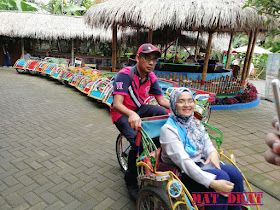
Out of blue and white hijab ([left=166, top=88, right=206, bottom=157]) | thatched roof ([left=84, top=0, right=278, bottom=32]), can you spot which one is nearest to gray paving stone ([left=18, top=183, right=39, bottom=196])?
blue and white hijab ([left=166, top=88, right=206, bottom=157])

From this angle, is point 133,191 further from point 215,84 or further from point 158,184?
point 215,84

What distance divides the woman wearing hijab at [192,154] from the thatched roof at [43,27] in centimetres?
1356

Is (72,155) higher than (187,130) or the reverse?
the reverse

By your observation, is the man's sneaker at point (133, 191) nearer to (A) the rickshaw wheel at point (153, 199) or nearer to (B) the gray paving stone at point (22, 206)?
(A) the rickshaw wheel at point (153, 199)

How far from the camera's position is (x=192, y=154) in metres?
2.02

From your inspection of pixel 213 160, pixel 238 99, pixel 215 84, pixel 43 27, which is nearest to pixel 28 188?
pixel 213 160

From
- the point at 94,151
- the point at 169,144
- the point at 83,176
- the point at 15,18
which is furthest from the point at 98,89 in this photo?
the point at 15,18

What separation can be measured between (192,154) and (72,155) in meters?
2.45

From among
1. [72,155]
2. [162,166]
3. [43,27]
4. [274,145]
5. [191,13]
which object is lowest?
[72,155]

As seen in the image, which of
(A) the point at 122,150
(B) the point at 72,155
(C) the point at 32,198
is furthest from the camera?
(B) the point at 72,155

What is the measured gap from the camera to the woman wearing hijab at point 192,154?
1.76 metres

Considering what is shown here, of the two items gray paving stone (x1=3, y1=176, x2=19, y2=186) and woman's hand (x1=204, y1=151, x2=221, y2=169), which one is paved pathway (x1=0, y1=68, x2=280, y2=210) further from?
woman's hand (x1=204, y1=151, x2=221, y2=169)

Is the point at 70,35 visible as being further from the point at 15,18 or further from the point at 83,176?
the point at 83,176

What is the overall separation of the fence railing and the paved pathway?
1.05 m
